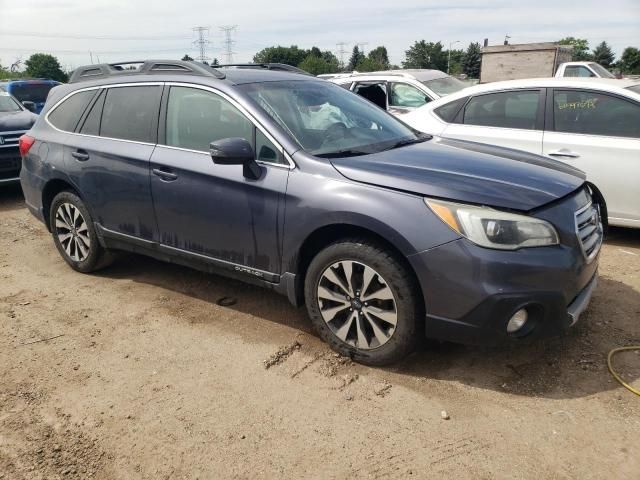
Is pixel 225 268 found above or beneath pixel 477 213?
beneath

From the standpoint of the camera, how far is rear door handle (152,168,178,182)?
12.6 feet

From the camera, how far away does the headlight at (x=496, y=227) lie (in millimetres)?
2787

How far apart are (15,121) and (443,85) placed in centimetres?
713

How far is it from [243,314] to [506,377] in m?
1.91

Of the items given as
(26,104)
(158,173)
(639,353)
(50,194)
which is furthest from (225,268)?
(26,104)

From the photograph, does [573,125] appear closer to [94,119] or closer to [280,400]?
[280,400]

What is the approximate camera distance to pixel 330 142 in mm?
3588

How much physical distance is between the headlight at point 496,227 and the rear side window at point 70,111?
3372mm

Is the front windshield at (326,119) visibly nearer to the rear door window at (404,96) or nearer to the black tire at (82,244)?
the black tire at (82,244)

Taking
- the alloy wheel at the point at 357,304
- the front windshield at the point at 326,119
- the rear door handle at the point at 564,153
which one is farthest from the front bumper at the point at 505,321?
the rear door handle at the point at 564,153

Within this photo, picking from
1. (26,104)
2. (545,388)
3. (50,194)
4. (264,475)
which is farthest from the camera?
(26,104)

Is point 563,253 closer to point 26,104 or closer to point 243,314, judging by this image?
point 243,314

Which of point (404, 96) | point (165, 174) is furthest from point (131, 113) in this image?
point (404, 96)

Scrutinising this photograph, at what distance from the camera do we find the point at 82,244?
4.82 m
